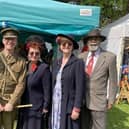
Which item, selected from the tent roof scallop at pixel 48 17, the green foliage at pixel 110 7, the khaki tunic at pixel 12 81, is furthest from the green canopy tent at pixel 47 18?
the green foliage at pixel 110 7

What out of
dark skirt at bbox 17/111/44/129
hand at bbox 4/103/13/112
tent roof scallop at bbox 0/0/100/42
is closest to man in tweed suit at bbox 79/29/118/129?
dark skirt at bbox 17/111/44/129

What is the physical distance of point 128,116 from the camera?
9.27 m

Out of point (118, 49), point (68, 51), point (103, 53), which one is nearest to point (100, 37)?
point (103, 53)

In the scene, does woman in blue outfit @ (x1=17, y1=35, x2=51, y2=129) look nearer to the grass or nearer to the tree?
the grass

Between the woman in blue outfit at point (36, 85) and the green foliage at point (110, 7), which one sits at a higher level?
the green foliage at point (110, 7)

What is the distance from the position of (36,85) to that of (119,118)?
4538 mm

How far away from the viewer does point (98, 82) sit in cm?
496

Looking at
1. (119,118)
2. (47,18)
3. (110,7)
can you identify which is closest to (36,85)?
(47,18)

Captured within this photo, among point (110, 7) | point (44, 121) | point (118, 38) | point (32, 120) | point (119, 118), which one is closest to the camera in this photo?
point (32, 120)

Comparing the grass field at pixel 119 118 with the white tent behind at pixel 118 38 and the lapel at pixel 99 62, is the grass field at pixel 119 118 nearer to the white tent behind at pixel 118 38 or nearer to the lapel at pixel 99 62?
the white tent behind at pixel 118 38

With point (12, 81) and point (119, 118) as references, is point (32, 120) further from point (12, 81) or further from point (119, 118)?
point (119, 118)

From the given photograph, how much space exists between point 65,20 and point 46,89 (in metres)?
2.54

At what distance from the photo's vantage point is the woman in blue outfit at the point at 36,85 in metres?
4.63

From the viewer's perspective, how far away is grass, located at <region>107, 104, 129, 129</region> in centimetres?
798
